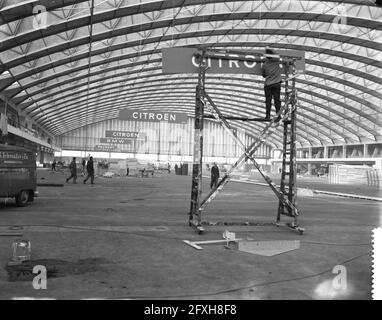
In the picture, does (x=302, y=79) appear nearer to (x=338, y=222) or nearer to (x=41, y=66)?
(x=41, y=66)

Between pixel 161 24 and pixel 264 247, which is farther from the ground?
pixel 161 24

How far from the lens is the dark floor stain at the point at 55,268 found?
473 centimetres

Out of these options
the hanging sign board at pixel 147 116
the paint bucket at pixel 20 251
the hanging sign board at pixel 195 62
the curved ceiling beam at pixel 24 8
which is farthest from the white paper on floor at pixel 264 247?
the hanging sign board at pixel 147 116

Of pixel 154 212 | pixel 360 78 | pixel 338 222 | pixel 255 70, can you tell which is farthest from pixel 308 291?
pixel 360 78

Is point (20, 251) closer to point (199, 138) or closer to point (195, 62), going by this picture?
point (199, 138)

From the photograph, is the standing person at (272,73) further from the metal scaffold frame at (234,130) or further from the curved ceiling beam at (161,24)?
the curved ceiling beam at (161,24)

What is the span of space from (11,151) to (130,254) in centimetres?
799

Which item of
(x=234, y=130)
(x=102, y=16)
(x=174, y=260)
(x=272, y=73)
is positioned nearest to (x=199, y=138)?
(x=234, y=130)

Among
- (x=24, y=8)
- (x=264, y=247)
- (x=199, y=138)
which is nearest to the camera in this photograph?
(x=264, y=247)

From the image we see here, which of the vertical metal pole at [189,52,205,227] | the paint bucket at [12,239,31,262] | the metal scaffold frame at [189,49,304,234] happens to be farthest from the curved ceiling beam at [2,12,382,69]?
the paint bucket at [12,239,31,262]

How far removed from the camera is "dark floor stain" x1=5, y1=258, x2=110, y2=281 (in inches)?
186

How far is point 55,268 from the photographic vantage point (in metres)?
5.11

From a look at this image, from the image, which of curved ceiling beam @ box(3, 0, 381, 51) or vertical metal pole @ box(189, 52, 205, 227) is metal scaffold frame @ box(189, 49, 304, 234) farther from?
curved ceiling beam @ box(3, 0, 381, 51)
